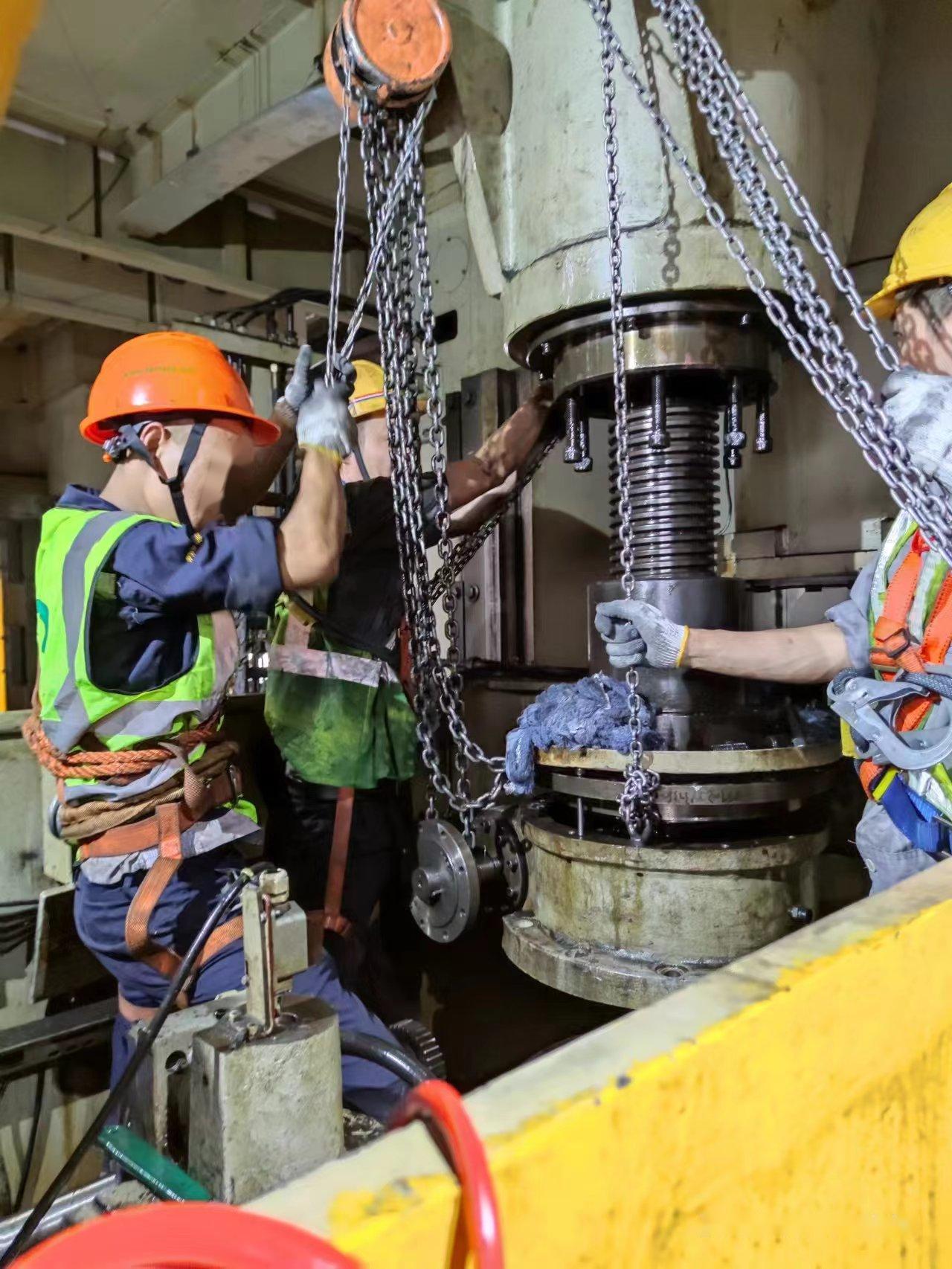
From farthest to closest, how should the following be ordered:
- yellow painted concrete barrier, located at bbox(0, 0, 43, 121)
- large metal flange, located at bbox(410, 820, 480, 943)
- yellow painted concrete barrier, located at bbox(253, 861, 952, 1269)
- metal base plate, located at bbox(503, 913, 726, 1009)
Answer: large metal flange, located at bbox(410, 820, 480, 943), metal base plate, located at bbox(503, 913, 726, 1009), yellow painted concrete barrier, located at bbox(0, 0, 43, 121), yellow painted concrete barrier, located at bbox(253, 861, 952, 1269)

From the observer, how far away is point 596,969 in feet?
6.04

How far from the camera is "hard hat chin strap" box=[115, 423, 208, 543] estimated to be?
179 cm

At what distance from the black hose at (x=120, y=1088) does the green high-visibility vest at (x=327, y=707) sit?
0.77 metres

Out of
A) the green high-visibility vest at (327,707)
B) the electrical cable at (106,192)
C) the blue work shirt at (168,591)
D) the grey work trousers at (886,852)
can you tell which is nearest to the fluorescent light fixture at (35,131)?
the electrical cable at (106,192)

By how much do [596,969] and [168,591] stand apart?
1.17m

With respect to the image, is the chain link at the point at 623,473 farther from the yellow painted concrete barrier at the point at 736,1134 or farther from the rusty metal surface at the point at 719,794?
the yellow painted concrete barrier at the point at 736,1134

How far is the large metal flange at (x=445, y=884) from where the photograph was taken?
2.03m

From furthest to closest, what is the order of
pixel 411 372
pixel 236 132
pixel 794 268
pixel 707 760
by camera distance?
pixel 236 132, pixel 411 372, pixel 707 760, pixel 794 268

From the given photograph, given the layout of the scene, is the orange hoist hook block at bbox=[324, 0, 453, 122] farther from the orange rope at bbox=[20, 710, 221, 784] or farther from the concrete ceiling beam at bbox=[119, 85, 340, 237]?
the concrete ceiling beam at bbox=[119, 85, 340, 237]

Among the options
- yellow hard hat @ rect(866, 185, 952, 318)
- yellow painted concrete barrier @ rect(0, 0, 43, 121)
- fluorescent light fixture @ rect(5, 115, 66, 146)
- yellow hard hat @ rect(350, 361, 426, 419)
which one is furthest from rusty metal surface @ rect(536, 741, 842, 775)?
fluorescent light fixture @ rect(5, 115, 66, 146)

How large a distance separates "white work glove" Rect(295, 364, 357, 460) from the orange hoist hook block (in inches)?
22.7

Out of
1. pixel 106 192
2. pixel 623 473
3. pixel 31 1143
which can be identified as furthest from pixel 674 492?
pixel 106 192

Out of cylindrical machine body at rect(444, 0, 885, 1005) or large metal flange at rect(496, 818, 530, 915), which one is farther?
large metal flange at rect(496, 818, 530, 915)

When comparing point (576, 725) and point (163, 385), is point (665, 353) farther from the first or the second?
point (163, 385)
